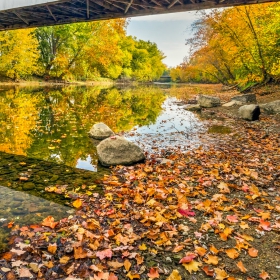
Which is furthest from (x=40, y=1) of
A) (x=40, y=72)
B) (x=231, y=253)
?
(x=40, y=72)

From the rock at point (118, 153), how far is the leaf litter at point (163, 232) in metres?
0.58

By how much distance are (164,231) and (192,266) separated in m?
0.67

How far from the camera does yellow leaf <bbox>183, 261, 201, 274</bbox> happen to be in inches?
104

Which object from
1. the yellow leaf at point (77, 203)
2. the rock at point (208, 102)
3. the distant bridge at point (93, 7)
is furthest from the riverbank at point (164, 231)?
the rock at point (208, 102)

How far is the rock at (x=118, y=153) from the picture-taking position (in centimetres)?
594

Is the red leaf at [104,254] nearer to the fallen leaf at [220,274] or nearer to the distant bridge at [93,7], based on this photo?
the fallen leaf at [220,274]

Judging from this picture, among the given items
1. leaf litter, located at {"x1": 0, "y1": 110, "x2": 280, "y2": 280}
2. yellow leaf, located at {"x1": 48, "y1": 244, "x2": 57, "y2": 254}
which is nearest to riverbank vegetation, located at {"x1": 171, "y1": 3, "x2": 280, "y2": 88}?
leaf litter, located at {"x1": 0, "y1": 110, "x2": 280, "y2": 280}

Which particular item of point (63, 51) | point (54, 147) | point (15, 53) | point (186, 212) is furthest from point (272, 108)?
point (63, 51)

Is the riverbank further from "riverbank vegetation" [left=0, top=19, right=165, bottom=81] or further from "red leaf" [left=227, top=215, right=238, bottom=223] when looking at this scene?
"riverbank vegetation" [left=0, top=19, right=165, bottom=81]

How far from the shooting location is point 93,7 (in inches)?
444

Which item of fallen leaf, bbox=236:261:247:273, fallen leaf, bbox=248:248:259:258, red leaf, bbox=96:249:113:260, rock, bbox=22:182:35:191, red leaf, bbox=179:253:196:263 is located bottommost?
fallen leaf, bbox=248:248:259:258

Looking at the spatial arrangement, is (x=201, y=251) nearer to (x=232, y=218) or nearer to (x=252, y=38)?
(x=232, y=218)

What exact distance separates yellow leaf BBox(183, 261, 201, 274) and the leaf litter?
0.01m

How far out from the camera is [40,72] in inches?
1588
